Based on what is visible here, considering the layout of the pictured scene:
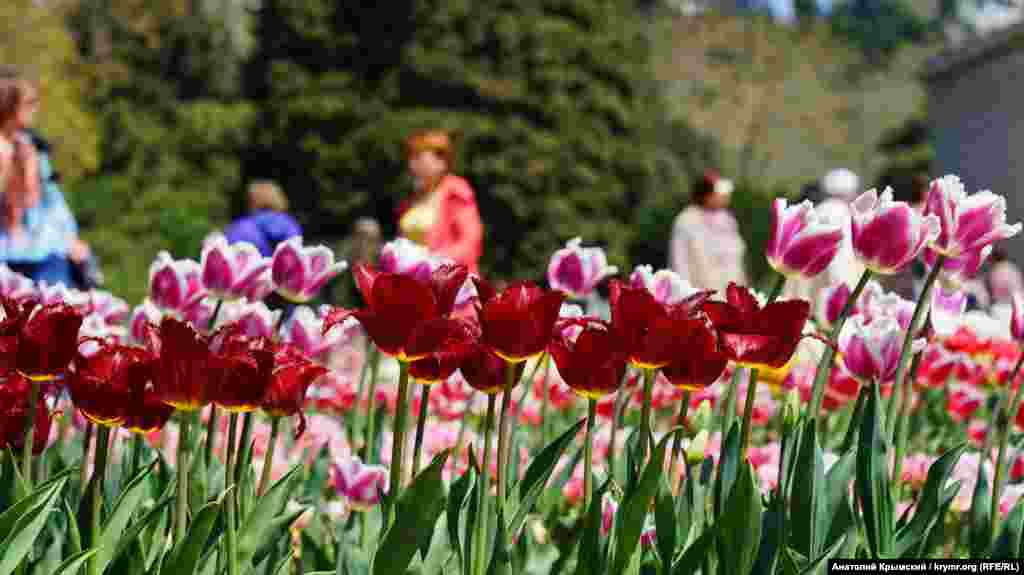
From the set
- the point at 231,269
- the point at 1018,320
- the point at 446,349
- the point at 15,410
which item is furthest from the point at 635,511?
the point at 1018,320

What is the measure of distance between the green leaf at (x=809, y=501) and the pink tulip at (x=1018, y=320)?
0.84 metres

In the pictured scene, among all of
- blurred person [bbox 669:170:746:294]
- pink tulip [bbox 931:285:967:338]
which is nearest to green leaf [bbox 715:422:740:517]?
pink tulip [bbox 931:285:967:338]

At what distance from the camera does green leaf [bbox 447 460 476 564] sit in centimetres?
195

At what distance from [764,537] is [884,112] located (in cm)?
3784

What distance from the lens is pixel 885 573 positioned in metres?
1.79

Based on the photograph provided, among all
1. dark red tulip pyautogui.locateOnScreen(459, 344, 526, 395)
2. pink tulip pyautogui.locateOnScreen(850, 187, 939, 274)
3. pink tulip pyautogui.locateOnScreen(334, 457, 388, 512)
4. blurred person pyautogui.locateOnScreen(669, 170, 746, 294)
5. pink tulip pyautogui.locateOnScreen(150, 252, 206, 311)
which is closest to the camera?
dark red tulip pyautogui.locateOnScreen(459, 344, 526, 395)

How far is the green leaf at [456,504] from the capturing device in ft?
6.40

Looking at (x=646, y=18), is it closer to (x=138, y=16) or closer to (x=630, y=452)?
(x=138, y=16)

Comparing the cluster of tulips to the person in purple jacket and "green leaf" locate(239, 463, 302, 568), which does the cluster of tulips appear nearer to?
"green leaf" locate(239, 463, 302, 568)

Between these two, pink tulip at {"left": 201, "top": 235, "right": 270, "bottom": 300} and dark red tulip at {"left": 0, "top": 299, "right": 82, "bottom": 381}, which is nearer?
dark red tulip at {"left": 0, "top": 299, "right": 82, "bottom": 381}

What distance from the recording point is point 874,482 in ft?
6.23

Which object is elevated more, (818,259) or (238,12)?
(238,12)

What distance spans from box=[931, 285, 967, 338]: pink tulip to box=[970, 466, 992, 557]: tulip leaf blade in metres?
0.33

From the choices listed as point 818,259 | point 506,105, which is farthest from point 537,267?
point 818,259
